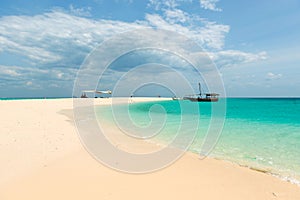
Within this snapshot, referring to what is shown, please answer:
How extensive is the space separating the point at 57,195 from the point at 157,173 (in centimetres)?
275

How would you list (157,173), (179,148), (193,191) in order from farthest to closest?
(179,148), (157,173), (193,191)

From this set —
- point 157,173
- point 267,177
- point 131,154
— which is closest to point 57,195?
point 157,173

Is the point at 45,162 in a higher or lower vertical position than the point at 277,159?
Result: higher

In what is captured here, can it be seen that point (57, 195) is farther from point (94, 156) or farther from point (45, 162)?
point (94, 156)

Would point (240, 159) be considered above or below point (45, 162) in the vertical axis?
below

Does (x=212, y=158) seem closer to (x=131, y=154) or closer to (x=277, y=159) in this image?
(x=277, y=159)

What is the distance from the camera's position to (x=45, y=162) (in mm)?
6051

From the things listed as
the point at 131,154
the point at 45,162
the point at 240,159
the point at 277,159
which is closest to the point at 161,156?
the point at 131,154

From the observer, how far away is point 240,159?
7699mm

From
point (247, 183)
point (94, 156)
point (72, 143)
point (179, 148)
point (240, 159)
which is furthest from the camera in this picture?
point (179, 148)

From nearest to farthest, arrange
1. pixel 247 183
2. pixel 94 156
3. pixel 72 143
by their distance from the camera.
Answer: pixel 247 183 < pixel 94 156 < pixel 72 143

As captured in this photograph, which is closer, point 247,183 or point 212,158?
point 247,183

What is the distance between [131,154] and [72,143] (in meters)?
2.79

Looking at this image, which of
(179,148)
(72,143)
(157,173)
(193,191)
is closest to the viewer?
(193,191)
